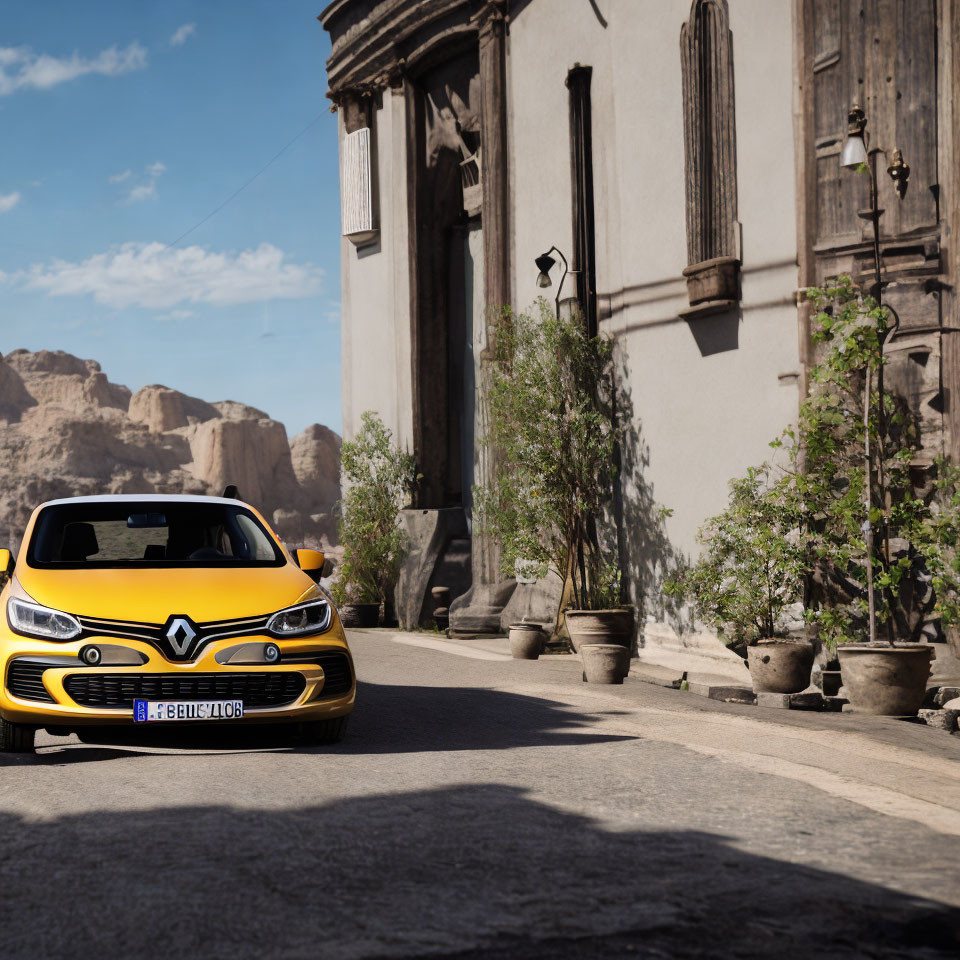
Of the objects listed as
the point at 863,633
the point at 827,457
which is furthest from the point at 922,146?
the point at 863,633

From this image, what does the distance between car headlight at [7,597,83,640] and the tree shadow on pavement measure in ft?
5.83

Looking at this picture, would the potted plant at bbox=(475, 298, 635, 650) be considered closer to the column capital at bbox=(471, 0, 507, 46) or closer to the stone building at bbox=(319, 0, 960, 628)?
the stone building at bbox=(319, 0, 960, 628)

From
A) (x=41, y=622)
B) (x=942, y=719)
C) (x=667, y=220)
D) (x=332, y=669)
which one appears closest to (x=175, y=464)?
(x=667, y=220)

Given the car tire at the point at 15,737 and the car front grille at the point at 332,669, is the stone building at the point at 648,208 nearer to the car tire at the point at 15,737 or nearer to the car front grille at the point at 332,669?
the car front grille at the point at 332,669

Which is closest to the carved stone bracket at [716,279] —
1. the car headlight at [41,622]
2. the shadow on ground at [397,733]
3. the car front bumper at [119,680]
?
the shadow on ground at [397,733]

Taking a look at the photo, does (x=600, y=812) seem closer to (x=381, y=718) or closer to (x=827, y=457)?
(x=381, y=718)

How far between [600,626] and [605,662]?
101 inches

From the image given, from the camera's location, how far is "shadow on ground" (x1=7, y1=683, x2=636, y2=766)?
746 centimetres

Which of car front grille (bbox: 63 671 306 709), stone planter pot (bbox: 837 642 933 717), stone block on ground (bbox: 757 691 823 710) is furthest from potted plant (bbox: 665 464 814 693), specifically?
car front grille (bbox: 63 671 306 709)

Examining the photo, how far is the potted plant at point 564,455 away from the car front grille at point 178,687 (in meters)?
8.61

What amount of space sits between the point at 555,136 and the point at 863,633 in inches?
354

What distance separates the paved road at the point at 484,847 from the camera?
368 cm

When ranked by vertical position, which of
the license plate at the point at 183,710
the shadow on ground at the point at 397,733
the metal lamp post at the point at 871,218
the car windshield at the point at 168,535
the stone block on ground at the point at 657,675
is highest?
the metal lamp post at the point at 871,218

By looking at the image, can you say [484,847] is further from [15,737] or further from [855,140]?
[855,140]
